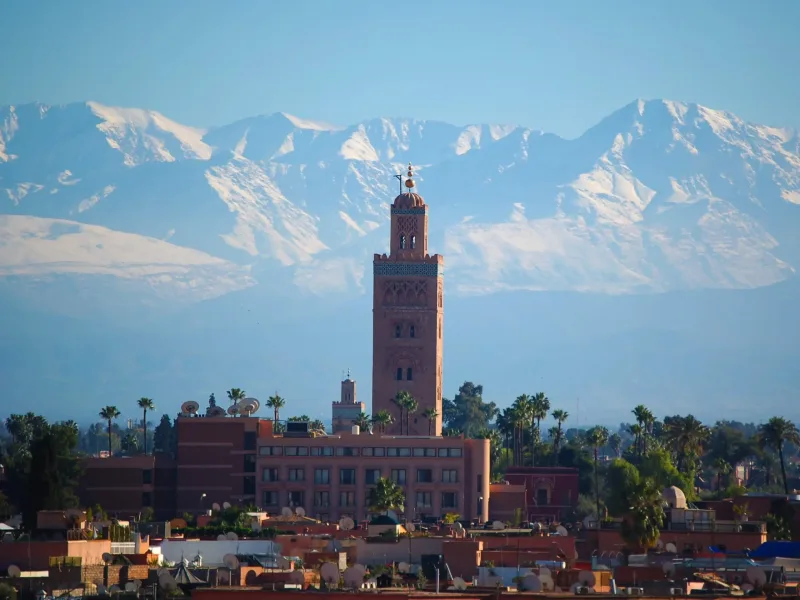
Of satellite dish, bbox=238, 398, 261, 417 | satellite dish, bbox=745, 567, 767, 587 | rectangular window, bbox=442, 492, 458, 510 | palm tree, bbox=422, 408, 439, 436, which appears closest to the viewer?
satellite dish, bbox=745, 567, 767, 587

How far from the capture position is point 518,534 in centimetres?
12475

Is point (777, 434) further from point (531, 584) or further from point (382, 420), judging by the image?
point (531, 584)

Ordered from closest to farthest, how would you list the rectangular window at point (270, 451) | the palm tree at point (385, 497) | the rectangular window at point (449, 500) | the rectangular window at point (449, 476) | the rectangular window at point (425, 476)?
1. the palm tree at point (385, 497)
2. the rectangular window at point (449, 500)
3. the rectangular window at point (270, 451)
4. the rectangular window at point (449, 476)
5. the rectangular window at point (425, 476)

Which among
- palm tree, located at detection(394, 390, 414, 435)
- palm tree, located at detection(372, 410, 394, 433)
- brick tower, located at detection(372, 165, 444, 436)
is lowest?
palm tree, located at detection(372, 410, 394, 433)

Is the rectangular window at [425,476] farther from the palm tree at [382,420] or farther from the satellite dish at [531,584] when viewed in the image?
the satellite dish at [531,584]

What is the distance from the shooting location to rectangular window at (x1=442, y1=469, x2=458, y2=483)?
159250mm

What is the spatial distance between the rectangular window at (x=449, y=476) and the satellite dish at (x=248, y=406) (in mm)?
13384

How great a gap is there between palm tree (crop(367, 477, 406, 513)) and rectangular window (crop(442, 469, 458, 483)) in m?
4.85

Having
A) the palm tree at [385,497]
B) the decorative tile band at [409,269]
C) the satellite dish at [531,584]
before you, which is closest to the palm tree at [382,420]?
the decorative tile band at [409,269]

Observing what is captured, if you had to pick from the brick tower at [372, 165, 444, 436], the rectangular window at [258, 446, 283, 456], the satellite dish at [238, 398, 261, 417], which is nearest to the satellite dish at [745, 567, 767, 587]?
the rectangular window at [258, 446, 283, 456]

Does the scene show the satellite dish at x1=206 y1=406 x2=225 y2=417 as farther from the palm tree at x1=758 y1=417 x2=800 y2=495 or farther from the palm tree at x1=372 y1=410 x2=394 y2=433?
the palm tree at x1=758 y1=417 x2=800 y2=495

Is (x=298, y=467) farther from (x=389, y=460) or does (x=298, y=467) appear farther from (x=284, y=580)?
(x=284, y=580)

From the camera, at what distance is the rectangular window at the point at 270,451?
520 feet

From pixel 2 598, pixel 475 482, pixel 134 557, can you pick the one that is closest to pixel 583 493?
pixel 475 482
